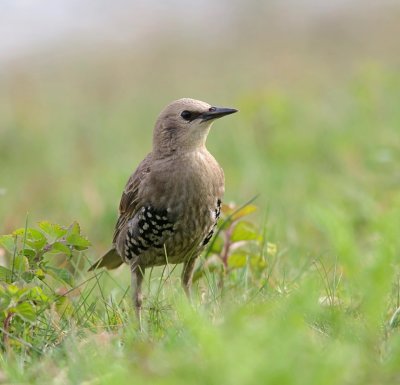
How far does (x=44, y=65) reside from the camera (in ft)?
76.7

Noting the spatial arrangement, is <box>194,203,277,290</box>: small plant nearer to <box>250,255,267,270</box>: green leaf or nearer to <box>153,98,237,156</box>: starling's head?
<box>250,255,267,270</box>: green leaf

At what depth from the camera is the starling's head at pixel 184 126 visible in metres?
5.62

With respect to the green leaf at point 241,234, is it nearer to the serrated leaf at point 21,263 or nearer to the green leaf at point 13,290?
the serrated leaf at point 21,263

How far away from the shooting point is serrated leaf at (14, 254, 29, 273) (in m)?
4.54

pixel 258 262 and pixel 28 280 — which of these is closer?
pixel 28 280

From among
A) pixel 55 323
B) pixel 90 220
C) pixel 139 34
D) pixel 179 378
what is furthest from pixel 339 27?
pixel 179 378

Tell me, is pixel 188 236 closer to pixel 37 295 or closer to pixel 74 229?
pixel 74 229

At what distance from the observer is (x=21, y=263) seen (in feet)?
14.9

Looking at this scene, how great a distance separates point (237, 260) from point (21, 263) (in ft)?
5.21

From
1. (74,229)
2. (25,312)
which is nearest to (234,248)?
(74,229)

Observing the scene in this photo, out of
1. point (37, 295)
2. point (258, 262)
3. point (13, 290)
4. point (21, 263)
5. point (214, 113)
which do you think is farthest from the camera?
point (258, 262)

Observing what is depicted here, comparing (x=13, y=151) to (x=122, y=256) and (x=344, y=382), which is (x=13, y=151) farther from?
(x=344, y=382)

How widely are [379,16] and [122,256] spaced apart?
17.3 metres

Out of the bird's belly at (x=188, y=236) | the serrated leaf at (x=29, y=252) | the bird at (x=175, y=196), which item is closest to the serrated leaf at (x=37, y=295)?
the serrated leaf at (x=29, y=252)
